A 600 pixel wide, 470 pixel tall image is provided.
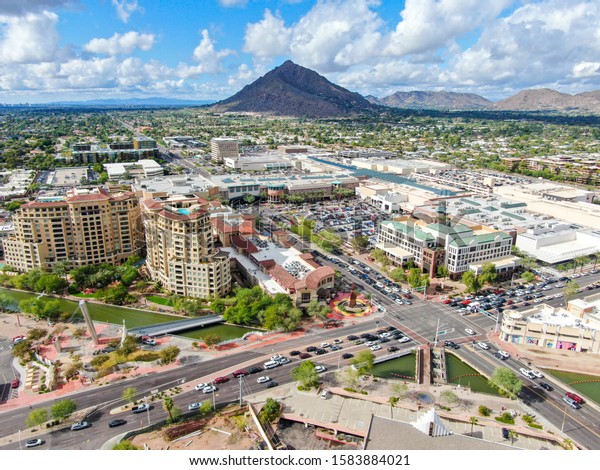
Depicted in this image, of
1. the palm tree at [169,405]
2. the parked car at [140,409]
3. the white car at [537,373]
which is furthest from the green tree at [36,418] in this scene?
the white car at [537,373]

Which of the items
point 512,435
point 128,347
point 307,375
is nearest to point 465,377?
point 512,435

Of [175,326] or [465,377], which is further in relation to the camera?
[175,326]

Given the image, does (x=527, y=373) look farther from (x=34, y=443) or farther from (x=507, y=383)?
(x=34, y=443)

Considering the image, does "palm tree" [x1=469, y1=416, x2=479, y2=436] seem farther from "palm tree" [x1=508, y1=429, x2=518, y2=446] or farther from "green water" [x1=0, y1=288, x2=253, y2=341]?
"green water" [x1=0, y1=288, x2=253, y2=341]

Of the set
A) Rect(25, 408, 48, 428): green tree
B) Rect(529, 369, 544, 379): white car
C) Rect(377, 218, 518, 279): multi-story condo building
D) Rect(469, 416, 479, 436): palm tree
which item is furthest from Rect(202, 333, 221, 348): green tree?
Rect(377, 218, 518, 279): multi-story condo building

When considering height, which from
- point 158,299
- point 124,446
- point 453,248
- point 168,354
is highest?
point 453,248

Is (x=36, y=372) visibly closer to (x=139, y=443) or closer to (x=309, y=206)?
(x=139, y=443)
